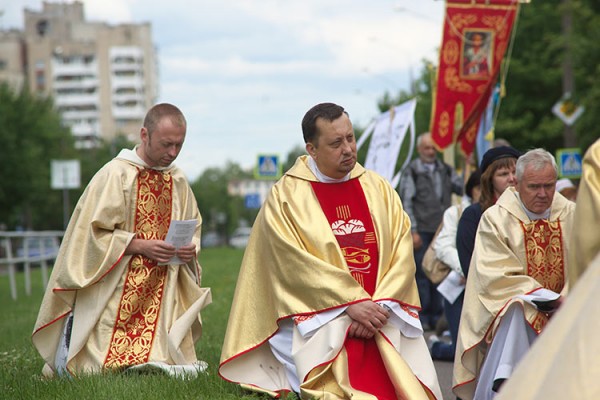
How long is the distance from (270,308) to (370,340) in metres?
0.75

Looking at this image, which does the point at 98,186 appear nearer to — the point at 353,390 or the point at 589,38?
the point at 353,390

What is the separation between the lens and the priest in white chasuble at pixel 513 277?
7035mm

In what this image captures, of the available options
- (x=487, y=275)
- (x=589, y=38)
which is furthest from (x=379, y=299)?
(x=589, y=38)

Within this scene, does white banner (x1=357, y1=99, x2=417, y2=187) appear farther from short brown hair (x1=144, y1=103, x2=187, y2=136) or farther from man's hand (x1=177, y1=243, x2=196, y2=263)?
short brown hair (x1=144, y1=103, x2=187, y2=136)

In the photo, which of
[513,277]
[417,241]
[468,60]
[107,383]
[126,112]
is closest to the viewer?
[513,277]

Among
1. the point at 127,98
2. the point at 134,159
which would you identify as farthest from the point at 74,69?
→ the point at 134,159

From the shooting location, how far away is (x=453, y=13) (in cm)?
1533

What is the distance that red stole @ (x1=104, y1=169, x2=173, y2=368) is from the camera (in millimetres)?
8500

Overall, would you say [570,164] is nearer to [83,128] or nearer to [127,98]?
[83,128]

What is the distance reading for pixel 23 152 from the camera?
152 feet

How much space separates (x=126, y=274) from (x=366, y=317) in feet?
8.18

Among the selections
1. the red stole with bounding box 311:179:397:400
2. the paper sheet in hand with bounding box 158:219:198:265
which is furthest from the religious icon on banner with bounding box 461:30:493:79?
the red stole with bounding box 311:179:397:400

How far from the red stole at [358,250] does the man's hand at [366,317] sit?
0.10 meters

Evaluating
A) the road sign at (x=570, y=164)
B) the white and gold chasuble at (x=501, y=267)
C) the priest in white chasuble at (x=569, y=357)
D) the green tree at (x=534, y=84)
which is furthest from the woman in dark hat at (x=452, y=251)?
the green tree at (x=534, y=84)
